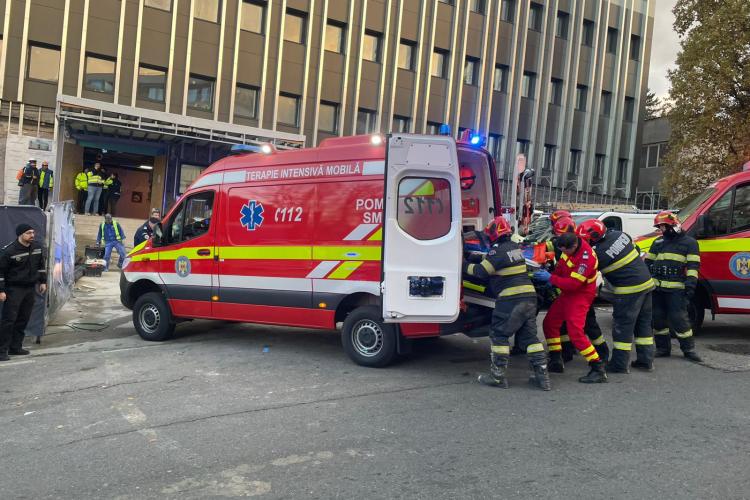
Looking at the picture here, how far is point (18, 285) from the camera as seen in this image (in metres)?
7.06

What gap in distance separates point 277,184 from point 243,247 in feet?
2.98

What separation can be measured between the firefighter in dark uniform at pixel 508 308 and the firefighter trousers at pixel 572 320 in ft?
1.47

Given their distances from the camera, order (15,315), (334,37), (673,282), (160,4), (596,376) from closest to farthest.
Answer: (596,376)
(673,282)
(15,315)
(160,4)
(334,37)

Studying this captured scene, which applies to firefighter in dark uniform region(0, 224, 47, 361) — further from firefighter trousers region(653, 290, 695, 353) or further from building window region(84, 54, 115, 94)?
building window region(84, 54, 115, 94)


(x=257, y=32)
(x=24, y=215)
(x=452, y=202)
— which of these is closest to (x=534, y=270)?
(x=452, y=202)

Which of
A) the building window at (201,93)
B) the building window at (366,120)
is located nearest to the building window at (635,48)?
the building window at (366,120)

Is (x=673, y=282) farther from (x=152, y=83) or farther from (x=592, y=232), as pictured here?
(x=152, y=83)

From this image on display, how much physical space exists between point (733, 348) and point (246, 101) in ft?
62.8

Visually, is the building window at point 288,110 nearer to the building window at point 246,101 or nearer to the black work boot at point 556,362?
the building window at point 246,101

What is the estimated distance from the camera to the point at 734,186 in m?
8.11

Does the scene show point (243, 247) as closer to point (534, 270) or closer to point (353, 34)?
point (534, 270)

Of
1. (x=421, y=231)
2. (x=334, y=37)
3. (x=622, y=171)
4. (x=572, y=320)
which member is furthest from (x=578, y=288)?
(x=622, y=171)

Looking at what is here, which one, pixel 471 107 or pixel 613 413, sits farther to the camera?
pixel 471 107

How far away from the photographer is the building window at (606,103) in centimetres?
3105
